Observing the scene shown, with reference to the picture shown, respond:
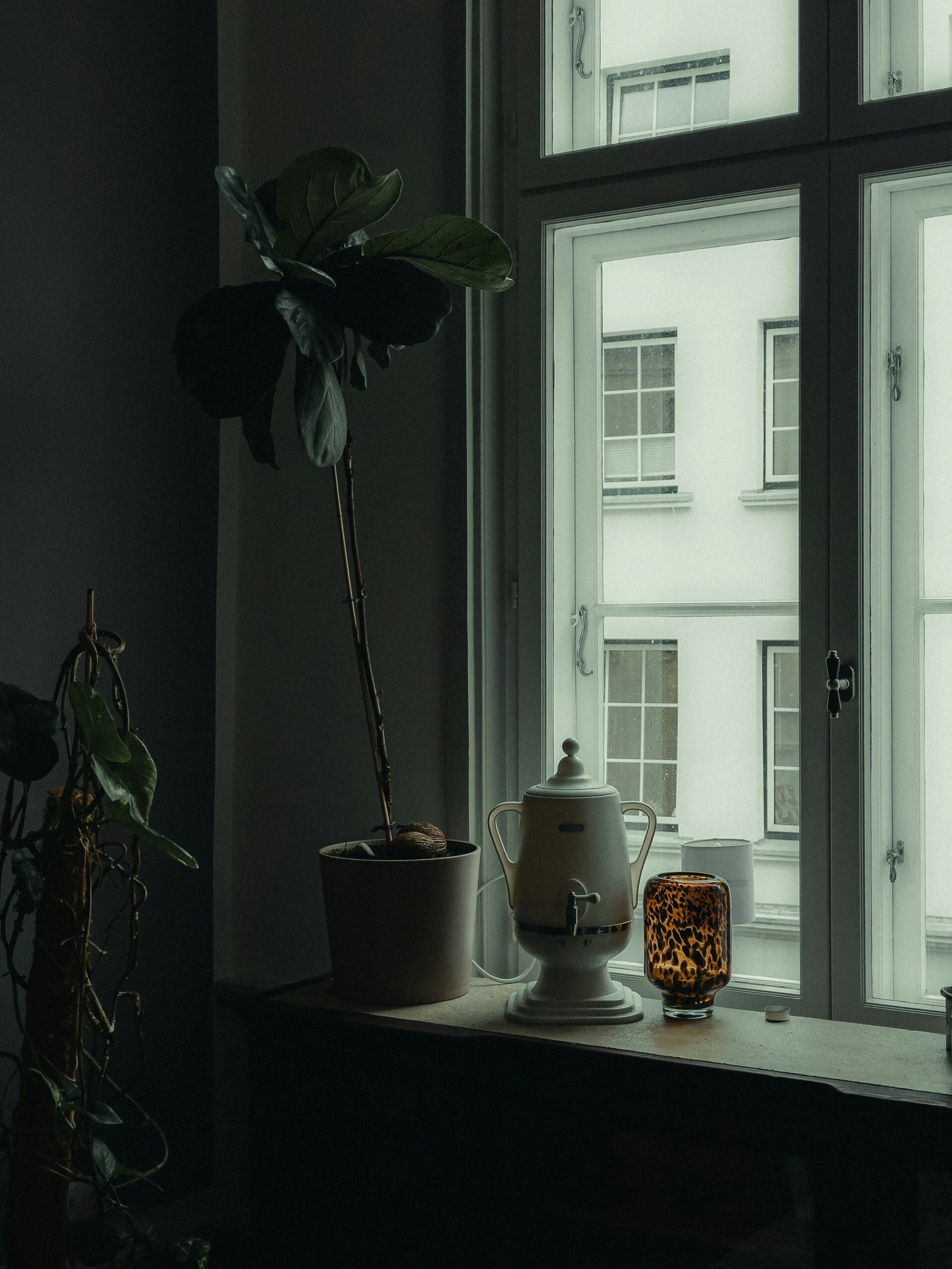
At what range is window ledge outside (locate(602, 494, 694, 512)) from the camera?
2.02 m

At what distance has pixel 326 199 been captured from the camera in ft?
5.46

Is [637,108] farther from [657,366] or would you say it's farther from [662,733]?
[662,733]

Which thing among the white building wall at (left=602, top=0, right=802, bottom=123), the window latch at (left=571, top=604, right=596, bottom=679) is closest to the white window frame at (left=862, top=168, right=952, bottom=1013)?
the white building wall at (left=602, top=0, right=802, bottom=123)

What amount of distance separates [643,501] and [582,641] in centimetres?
26

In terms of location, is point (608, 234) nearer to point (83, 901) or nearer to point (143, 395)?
point (143, 395)

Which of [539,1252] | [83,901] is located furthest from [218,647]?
[539,1252]

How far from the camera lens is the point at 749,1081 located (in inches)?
58.1

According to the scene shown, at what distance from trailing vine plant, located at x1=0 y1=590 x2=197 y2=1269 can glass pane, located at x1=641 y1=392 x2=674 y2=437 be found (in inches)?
37.0

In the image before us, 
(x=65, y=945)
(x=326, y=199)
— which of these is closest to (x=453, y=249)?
(x=326, y=199)

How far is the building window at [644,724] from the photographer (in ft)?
6.63

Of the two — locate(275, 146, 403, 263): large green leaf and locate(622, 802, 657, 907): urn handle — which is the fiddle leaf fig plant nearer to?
locate(275, 146, 403, 263): large green leaf

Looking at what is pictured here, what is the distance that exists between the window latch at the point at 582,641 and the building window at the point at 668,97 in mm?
797

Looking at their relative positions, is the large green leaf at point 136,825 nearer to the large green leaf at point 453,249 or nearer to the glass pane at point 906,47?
the large green leaf at point 453,249

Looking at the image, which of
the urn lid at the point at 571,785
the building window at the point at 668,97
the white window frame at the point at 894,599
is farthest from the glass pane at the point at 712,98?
the urn lid at the point at 571,785
